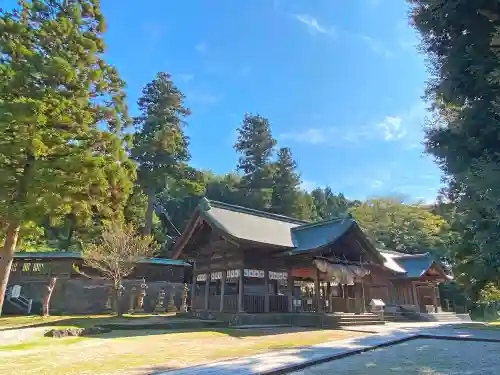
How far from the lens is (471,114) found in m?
8.38

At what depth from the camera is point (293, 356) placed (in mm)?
7582

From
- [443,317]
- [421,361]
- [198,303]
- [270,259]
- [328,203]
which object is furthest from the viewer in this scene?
[328,203]

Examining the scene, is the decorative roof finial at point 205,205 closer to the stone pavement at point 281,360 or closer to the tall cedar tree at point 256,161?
the stone pavement at point 281,360

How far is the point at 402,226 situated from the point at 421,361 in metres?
37.9

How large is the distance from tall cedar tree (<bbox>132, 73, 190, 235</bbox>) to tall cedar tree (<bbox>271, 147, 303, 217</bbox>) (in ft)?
42.9

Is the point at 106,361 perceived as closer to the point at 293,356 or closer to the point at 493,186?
the point at 293,356

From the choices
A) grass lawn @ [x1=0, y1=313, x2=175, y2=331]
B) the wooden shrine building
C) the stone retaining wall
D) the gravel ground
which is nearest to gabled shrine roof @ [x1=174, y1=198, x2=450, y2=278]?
the wooden shrine building

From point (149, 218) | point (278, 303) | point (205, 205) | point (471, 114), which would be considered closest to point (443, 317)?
point (278, 303)

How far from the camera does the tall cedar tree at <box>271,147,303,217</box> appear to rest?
42562 mm

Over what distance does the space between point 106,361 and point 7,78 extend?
12552mm

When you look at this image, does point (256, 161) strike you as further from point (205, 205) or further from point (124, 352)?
point (124, 352)

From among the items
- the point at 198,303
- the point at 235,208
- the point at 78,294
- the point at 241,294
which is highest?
the point at 235,208

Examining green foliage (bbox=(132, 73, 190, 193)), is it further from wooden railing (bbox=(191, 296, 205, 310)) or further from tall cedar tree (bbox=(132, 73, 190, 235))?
wooden railing (bbox=(191, 296, 205, 310))

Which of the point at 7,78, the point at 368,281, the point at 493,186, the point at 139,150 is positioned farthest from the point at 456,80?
the point at 139,150
